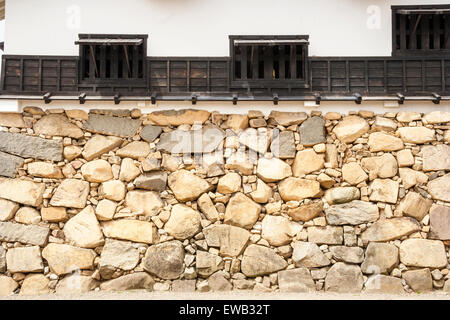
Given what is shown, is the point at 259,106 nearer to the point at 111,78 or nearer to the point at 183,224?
the point at 183,224

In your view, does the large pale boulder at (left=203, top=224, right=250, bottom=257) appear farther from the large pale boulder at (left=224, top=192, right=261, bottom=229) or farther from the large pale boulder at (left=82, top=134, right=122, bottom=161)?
the large pale boulder at (left=82, top=134, right=122, bottom=161)

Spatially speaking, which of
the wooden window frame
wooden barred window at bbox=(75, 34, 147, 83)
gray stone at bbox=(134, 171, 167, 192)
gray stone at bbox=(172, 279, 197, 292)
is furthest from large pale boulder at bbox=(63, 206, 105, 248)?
wooden barred window at bbox=(75, 34, 147, 83)

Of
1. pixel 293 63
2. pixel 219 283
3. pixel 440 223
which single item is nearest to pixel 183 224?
pixel 219 283

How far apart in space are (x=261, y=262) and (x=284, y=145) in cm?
247

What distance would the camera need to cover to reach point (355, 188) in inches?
327

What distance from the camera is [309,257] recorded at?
8055mm

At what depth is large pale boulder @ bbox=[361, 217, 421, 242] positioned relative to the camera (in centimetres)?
812

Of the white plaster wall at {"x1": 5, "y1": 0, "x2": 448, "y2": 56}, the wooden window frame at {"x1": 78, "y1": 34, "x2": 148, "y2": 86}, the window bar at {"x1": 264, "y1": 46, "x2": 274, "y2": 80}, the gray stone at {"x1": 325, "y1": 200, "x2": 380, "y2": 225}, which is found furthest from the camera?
the white plaster wall at {"x1": 5, "y1": 0, "x2": 448, "y2": 56}

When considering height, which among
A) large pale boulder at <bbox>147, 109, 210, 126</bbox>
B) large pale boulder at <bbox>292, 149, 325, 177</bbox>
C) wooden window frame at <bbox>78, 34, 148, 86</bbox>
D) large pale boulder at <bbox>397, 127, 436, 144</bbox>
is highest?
wooden window frame at <bbox>78, 34, 148, 86</bbox>

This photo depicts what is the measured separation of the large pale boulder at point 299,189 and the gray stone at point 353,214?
493 mm

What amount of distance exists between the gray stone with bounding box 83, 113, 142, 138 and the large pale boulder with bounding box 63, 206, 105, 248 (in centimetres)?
172

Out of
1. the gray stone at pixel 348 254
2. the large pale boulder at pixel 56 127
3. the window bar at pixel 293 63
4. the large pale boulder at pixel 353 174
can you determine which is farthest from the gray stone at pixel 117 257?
the window bar at pixel 293 63

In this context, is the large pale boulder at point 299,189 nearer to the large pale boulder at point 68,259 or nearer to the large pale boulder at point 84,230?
the large pale boulder at point 84,230

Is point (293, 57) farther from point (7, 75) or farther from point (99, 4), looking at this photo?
point (7, 75)
